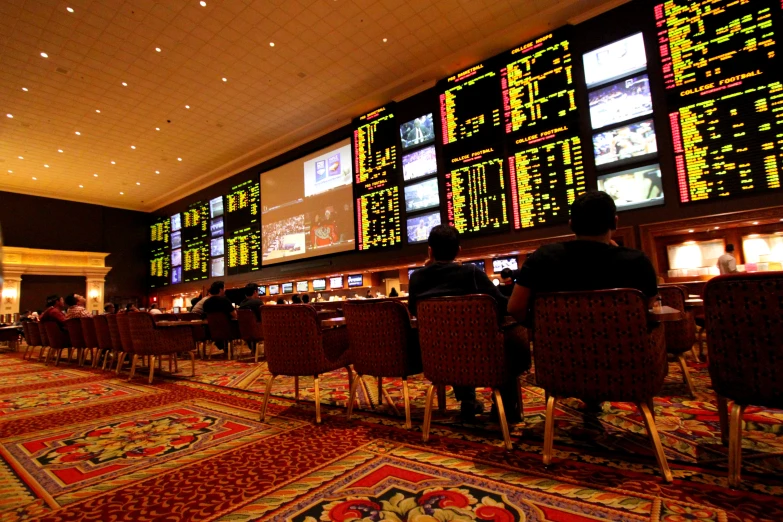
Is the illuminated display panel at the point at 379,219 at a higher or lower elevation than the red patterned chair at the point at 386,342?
higher

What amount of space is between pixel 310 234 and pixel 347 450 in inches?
352

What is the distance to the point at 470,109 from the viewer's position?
25.5 feet

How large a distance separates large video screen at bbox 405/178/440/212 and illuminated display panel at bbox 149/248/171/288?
38.1ft

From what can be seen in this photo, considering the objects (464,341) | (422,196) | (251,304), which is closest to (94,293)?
(251,304)

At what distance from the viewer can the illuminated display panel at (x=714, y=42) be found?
506 centimetres

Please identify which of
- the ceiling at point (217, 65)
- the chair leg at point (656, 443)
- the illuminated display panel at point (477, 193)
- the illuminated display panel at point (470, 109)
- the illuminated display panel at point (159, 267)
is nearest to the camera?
the chair leg at point (656, 443)

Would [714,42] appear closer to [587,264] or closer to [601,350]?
[587,264]

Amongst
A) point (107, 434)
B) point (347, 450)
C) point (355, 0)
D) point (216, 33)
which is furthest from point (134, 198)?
point (347, 450)

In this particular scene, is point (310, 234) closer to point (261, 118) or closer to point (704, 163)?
point (261, 118)

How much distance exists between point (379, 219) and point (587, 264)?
7337 millimetres

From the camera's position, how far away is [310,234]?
10836mm

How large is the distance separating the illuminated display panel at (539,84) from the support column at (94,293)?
54.3ft

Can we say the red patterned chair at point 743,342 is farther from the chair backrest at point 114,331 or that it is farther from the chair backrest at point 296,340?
the chair backrest at point 114,331

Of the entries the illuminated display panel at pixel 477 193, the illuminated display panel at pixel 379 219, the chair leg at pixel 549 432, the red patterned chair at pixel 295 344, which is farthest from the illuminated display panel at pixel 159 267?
the chair leg at pixel 549 432
